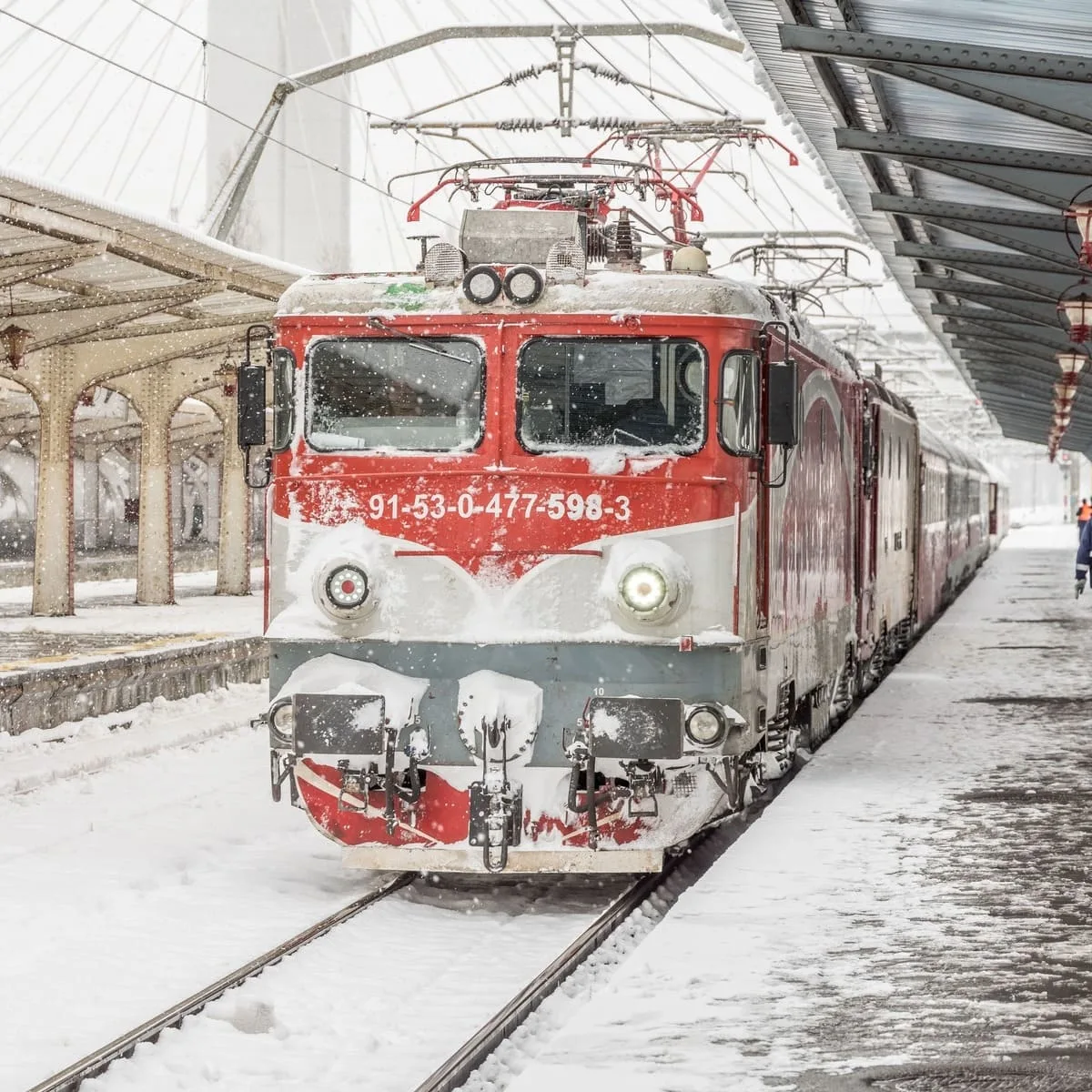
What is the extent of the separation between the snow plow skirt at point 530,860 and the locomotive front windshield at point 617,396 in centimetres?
188

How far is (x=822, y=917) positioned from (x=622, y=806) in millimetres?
1230

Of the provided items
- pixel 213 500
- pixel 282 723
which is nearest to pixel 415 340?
pixel 282 723

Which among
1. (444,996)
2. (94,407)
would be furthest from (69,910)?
(94,407)

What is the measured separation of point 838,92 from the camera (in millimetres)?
11906

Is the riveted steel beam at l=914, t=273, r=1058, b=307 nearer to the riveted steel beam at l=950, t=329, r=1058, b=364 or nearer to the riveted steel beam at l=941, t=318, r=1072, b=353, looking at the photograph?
the riveted steel beam at l=941, t=318, r=1072, b=353

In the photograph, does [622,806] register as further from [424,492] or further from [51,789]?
[51,789]

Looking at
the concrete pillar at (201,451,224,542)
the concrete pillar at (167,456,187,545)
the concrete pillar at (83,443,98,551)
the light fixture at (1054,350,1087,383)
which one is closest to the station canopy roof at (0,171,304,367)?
the light fixture at (1054,350,1087,383)

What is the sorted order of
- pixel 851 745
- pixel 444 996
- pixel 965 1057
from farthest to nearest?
pixel 851 745, pixel 444 996, pixel 965 1057

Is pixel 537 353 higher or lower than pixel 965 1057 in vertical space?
higher

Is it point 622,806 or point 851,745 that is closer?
point 622,806

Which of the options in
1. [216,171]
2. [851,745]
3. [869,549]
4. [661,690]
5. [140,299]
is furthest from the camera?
[216,171]

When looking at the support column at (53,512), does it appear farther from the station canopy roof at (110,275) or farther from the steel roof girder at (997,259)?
the steel roof girder at (997,259)

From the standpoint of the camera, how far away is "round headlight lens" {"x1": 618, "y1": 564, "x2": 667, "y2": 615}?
329 inches

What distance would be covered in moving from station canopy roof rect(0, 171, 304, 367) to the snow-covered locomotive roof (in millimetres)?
5941
